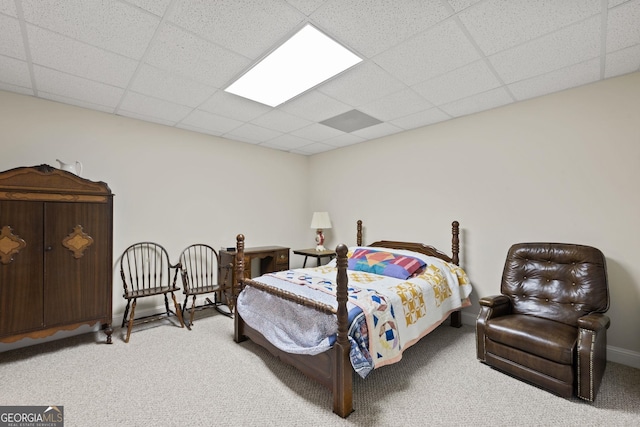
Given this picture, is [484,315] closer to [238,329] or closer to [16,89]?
[238,329]

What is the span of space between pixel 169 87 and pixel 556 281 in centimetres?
400

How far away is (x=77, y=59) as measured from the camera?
2223 millimetres

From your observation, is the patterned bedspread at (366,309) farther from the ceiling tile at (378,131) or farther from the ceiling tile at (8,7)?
the ceiling tile at (8,7)

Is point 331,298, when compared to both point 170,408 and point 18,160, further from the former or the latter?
point 18,160

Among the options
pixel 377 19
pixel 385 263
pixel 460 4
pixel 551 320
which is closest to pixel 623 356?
pixel 551 320

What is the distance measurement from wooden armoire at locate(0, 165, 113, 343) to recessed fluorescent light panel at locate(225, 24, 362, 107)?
185 centimetres

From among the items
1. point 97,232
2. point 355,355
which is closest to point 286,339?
point 355,355

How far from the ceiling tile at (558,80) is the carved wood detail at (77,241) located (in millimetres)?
4352

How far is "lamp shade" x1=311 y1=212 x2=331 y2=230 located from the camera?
15.7 ft

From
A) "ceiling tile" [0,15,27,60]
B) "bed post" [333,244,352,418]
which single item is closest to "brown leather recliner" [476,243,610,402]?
"bed post" [333,244,352,418]

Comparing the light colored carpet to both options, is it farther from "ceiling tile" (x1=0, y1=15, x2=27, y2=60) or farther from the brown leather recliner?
"ceiling tile" (x1=0, y1=15, x2=27, y2=60)

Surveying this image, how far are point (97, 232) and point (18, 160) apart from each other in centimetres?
108

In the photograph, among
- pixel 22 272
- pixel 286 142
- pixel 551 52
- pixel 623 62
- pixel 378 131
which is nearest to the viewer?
pixel 551 52

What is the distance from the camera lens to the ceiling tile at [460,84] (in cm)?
240
